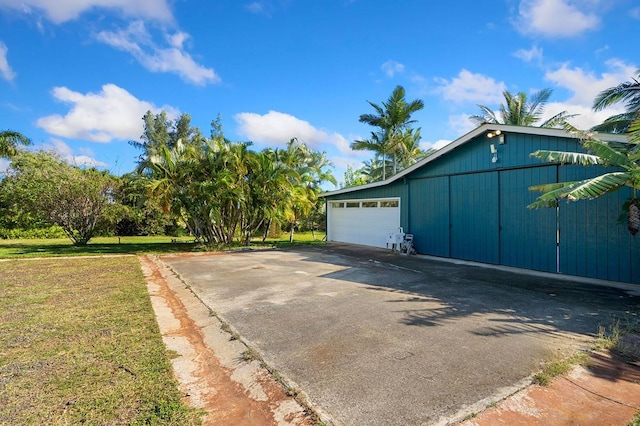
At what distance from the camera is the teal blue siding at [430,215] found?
11.3m

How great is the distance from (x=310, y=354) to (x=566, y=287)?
241 inches

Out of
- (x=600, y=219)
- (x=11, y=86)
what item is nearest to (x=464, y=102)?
(x=600, y=219)

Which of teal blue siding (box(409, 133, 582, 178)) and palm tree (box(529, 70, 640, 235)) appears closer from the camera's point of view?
palm tree (box(529, 70, 640, 235))

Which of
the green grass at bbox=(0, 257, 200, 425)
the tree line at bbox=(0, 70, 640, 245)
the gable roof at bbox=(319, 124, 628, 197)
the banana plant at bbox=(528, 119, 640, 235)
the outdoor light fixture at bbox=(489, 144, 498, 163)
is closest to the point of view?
the green grass at bbox=(0, 257, 200, 425)

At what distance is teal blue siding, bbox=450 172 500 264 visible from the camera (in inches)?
381

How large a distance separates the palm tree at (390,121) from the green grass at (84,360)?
18.1m

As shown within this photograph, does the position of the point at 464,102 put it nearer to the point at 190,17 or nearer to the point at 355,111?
the point at 355,111

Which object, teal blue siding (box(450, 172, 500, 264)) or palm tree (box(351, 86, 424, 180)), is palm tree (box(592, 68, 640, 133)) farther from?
palm tree (box(351, 86, 424, 180))

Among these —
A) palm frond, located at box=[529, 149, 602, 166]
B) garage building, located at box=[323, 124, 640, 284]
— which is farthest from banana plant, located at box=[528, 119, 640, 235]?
garage building, located at box=[323, 124, 640, 284]

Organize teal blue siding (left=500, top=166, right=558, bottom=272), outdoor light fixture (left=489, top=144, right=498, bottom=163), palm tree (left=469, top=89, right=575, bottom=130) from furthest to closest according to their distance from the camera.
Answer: palm tree (left=469, top=89, right=575, bottom=130)
outdoor light fixture (left=489, top=144, right=498, bottom=163)
teal blue siding (left=500, top=166, right=558, bottom=272)

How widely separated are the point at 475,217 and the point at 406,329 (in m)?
7.07

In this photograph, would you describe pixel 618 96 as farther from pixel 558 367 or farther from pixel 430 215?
pixel 558 367

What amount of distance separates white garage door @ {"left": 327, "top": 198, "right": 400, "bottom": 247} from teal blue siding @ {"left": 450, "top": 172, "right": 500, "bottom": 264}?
2.92 metres

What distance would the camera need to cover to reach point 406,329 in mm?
4355
